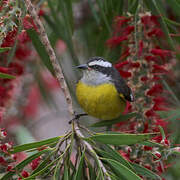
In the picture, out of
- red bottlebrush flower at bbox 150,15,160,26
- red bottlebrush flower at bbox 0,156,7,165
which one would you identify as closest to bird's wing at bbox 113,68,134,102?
red bottlebrush flower at bbox 150,15,160,26

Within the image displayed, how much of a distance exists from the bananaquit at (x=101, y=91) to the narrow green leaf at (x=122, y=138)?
80 centimetres

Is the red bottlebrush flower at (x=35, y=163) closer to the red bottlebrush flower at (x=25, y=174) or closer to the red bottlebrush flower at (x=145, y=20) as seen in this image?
the red bottlebrush flower at (x=25, y=174)

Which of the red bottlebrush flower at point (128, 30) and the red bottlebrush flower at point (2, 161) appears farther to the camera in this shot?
the red bottlebrush flower at point (128, 30)

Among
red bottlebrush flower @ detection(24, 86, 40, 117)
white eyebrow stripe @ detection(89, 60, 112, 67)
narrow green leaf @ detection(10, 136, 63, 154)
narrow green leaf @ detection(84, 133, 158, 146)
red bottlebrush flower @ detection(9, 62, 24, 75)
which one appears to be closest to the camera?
narrow green leaf @ detection(84, 133, 158, 146)

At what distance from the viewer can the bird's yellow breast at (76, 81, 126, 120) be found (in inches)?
90.3

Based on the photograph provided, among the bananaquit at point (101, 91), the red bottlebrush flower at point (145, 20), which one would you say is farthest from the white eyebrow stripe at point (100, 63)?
the red bottlebrush flower at point (145, 20)

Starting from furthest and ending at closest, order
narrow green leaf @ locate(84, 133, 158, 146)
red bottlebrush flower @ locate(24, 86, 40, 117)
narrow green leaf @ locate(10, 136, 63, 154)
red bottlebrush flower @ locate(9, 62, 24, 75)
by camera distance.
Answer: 1. red bottlebrush flower @ locate(24, 86, 40, 117)
2. red bottlebrush flower @ locate(9, 62, 24, 75)
3. narrow green leaf @ locate(10, 136, 63, 154)
4. narrow green leaf @ locate(84, 133, 158, 146)

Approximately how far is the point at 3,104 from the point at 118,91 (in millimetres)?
723

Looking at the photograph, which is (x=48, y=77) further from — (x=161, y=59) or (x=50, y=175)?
(x=50, y=175)

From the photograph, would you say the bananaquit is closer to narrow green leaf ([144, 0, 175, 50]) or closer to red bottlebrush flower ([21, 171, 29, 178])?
narrow green leaf ([144, 0, 175, 50])

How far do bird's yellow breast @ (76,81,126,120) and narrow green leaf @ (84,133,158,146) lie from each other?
0.86m

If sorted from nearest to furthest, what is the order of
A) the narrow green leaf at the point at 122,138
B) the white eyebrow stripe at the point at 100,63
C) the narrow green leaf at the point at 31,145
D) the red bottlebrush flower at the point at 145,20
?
the narrow green leaf at the point at 122,138 → the narrow green leaf at the point at 31,145 → the red bottlebrush flower at the point at 145,20 → the white eyebrow stripe at the point at 100,63

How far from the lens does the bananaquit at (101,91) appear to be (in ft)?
7.53

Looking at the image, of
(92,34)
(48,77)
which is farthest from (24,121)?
(92,34)
